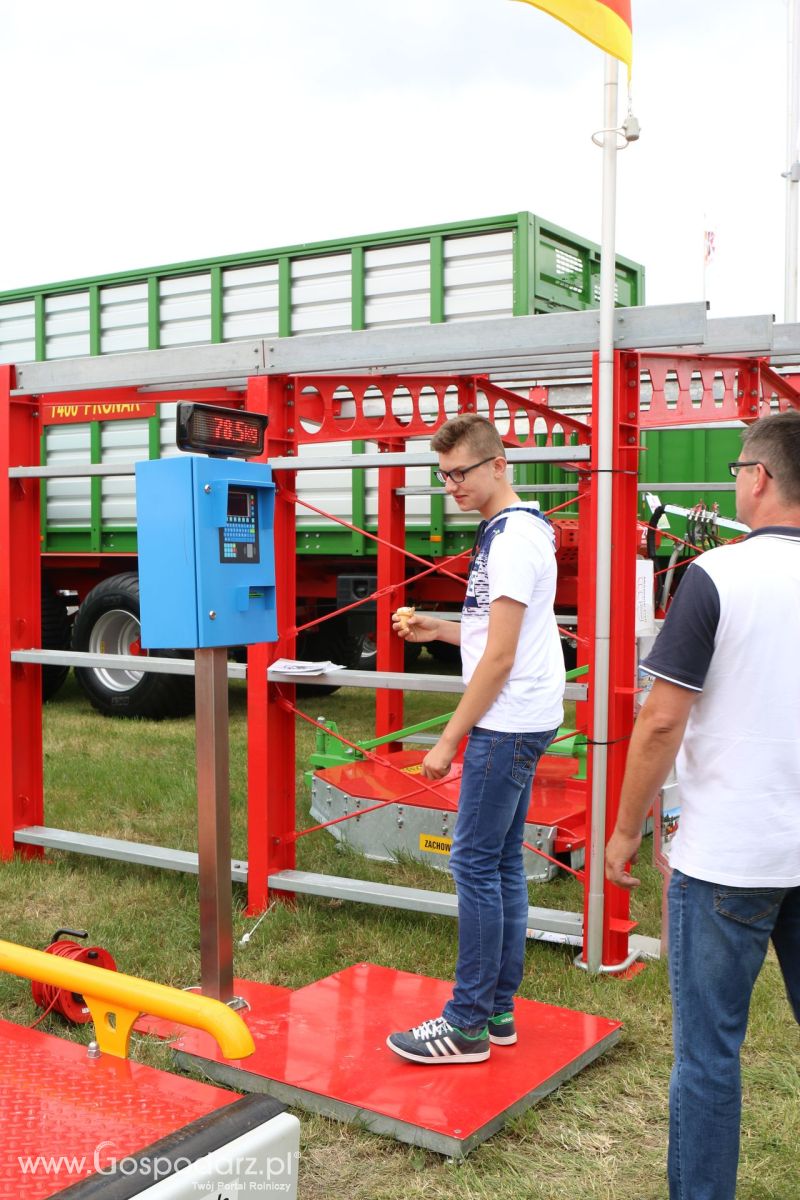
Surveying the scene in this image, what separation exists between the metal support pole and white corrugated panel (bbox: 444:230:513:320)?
5.09 metres

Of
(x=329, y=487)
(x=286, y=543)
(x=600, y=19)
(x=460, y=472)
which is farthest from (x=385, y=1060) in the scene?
(x=329, y=487)

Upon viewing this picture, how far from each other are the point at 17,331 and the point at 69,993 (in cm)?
814

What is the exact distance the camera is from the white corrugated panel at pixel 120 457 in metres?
9.91

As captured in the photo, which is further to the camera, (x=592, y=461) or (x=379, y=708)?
(x=379, y=708)

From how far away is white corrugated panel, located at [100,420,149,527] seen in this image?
390 inches

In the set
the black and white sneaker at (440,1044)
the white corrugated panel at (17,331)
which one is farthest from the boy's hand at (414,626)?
the white corrugated panel at (17,331)

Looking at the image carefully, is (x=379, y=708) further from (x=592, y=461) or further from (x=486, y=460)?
(x=486, y=460)

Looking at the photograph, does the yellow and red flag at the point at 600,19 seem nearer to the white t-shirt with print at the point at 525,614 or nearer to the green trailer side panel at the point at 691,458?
the white t-shirt with print at the point at 525,614

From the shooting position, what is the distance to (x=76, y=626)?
9.69 meters

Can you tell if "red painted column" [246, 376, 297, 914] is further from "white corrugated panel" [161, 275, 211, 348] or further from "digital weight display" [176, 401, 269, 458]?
"white corrugated panel" [161, 275, 211, 348]

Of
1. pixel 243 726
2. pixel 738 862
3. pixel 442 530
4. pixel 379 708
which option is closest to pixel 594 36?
pixel 738 862

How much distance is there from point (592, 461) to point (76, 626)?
654 centimetres

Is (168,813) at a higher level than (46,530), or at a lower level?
lower

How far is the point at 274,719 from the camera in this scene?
188 inches
